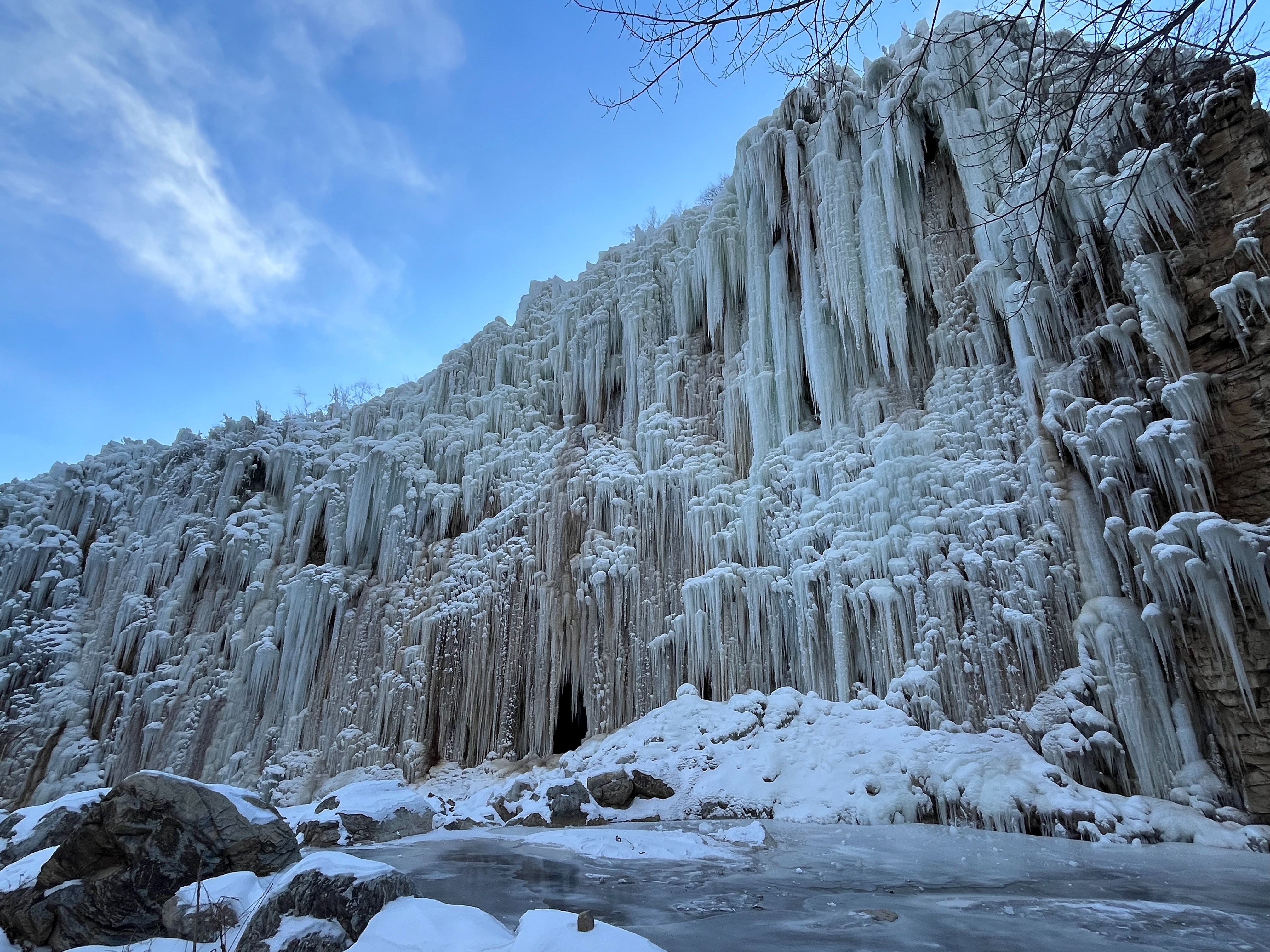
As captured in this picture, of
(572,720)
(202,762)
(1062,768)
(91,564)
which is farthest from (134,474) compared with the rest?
(1062,768)

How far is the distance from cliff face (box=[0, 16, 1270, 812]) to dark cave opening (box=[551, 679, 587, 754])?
119mm

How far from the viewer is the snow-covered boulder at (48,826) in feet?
17.4

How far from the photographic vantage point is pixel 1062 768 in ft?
23.0

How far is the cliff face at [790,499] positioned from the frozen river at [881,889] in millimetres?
2325

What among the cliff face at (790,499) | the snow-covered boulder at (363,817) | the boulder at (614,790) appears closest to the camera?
the cliff face at (790,499)

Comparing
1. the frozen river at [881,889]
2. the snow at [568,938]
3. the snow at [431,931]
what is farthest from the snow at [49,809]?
the snow at [568,938]

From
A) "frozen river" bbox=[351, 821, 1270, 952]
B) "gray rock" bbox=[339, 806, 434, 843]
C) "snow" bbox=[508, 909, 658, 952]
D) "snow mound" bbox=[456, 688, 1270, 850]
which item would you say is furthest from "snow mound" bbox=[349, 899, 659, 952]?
"gray rock" bbox=[339, 806, 434, 843]

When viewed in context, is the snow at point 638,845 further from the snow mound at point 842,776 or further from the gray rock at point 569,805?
the gray rock at point 569,805

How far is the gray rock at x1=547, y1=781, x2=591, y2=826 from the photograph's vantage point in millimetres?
8492

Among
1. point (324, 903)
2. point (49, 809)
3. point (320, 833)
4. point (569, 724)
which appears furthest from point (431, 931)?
point (569, 724)

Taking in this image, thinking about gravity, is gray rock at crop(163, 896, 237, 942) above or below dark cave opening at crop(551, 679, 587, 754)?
below

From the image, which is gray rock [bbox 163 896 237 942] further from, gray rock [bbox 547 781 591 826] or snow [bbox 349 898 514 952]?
gray rock [bbox 547 781 591 826]

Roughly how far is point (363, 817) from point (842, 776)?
17.6 ft

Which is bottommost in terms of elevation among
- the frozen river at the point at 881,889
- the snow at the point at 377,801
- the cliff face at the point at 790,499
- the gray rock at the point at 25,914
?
the gray rock at the point at 25,914
